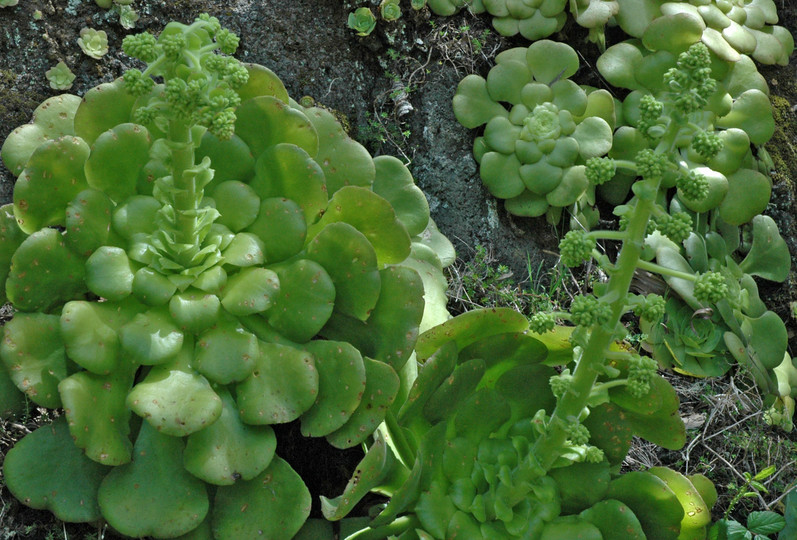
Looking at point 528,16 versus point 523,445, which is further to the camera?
point 528,16

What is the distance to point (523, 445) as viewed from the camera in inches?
65.2

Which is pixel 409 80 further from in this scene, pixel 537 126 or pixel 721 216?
pixel 721 216

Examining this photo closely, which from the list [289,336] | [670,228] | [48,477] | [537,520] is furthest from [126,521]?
[670,228]

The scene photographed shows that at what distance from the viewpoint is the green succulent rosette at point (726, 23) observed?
2.39m

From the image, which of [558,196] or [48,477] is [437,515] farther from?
[558,196]

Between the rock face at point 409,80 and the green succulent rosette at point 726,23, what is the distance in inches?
7.0

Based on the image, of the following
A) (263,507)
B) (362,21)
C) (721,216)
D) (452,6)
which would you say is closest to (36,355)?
(263,507)

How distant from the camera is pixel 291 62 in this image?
231 centimetres

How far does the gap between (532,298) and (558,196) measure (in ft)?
1.05

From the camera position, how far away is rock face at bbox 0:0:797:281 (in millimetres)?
2307

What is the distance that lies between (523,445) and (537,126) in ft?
3.45

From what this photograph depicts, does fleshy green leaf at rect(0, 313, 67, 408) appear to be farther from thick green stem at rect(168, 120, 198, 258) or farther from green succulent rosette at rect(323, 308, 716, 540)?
green succulent rosette at rect(323, 308, 716, 540)

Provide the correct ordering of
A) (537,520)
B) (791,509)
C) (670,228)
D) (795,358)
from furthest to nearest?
(795,358) < (791,509) < (537,520) < (670,228)

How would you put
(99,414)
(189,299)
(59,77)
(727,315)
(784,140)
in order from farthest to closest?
(784,140) < (727,315) < (59,77) < (189,299) < (99,414)
